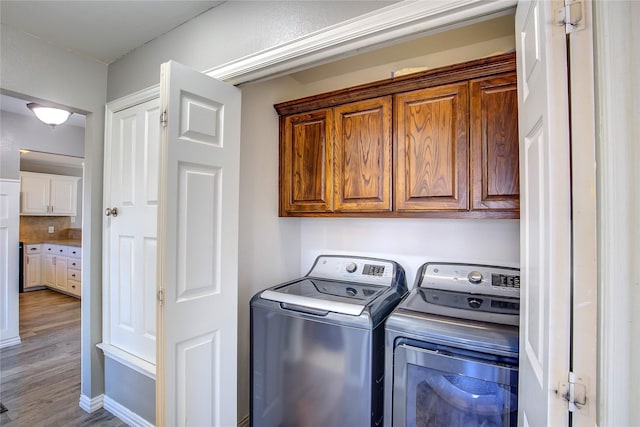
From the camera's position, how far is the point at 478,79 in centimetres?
145

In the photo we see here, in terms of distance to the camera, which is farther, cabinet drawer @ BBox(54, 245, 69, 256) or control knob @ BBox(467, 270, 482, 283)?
cabinet drawer @ BBox(54, 245, 69, 256)

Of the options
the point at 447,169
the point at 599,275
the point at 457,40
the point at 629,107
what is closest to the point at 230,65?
the point at 447,169

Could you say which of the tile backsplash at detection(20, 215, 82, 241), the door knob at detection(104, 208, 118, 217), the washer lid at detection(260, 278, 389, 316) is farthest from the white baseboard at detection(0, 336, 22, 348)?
the tile backsplash at detection(20, 215, 82, 241)

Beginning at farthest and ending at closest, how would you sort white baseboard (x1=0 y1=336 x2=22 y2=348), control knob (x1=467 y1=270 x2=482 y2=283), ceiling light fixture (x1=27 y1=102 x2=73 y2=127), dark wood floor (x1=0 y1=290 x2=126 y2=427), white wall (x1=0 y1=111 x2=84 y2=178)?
white wall (x1=0 y1=111 x2=84 y2=178), white baseboard (x1=0 y1=336 x2=22 y2=348), ceiling light fixture (x1=27 y1=102 x2=73 y2=127), dark wood floor (x1=0 y1=290 x2=126 y2=427), control knob (x1=467 y1=270 x2=482 y2=283)

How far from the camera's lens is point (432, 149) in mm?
1567

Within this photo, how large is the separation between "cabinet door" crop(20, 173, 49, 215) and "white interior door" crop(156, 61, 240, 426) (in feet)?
18.7

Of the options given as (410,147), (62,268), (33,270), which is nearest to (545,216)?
(410,147)

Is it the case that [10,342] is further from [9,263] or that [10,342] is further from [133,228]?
[133,228]

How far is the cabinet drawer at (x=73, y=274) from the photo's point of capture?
4680 mm

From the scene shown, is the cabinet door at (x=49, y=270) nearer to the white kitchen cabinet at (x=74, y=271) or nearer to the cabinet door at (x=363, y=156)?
the white kitchen cabinet at (x=74, y=271)

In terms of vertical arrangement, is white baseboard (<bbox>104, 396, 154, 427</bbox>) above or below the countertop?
below

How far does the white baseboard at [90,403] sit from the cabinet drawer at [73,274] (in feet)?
11.0

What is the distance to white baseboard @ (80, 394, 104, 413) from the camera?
6.66ft

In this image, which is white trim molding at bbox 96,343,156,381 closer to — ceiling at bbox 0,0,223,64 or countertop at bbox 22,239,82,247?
ceiling at bbox 0,0,223,64
